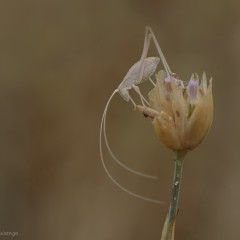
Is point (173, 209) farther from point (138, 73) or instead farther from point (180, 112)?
point (138, 73)

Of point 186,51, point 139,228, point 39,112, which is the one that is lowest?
point 139,228

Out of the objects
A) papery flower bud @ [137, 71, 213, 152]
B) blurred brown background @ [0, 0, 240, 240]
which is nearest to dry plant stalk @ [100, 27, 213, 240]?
papery flower bud @ [137, 71, 213, 152]

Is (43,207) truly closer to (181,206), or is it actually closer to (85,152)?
(85,152)

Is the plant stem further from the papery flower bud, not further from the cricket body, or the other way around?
the cricket body

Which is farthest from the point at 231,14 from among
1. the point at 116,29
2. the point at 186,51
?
the point at 116,29

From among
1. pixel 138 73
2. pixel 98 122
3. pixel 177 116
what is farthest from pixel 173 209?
pixel 98 122

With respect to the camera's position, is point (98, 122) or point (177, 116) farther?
point (98, 122)

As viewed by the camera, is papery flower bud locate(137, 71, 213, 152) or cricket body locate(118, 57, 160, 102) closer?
papery flower bud locate(137, 71, 213, 152)
